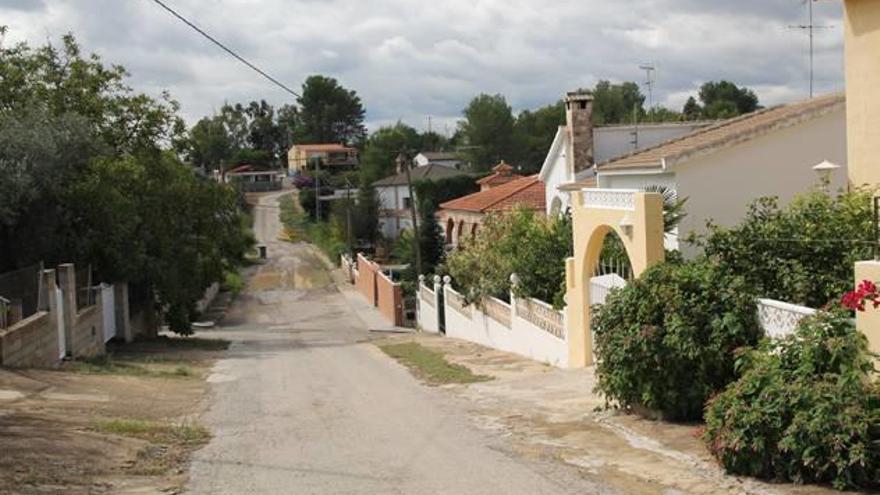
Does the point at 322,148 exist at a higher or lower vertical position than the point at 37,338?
higher

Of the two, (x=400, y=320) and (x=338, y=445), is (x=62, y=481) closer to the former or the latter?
(x=338, y=445)

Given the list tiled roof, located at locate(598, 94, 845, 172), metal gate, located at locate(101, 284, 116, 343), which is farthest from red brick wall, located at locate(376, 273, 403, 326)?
tiled roof, located at locate(598, 94, 845, 172)

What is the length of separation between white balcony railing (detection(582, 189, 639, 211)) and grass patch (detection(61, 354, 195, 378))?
9636 mm

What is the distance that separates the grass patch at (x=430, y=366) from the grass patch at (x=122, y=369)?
524 cm

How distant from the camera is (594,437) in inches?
479

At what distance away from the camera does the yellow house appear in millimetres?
15508

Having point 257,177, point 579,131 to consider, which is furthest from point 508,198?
point 257,177

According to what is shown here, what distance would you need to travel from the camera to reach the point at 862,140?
625 inches

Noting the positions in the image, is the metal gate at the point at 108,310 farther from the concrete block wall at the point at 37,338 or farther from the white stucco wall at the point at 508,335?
the white stucco wall at the point at 508,335

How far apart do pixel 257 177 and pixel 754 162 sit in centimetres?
11713

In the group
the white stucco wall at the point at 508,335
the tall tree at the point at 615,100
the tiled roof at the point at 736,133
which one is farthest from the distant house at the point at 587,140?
the tall tree at the point at 615,100

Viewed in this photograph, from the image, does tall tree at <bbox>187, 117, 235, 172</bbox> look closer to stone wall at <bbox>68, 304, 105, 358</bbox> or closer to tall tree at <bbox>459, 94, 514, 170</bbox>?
tall tree at <bbox>459, 94, 514, 170</bbox>

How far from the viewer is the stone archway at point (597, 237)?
15633 millimetres

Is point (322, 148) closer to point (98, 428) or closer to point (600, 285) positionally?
point (600, 285)
